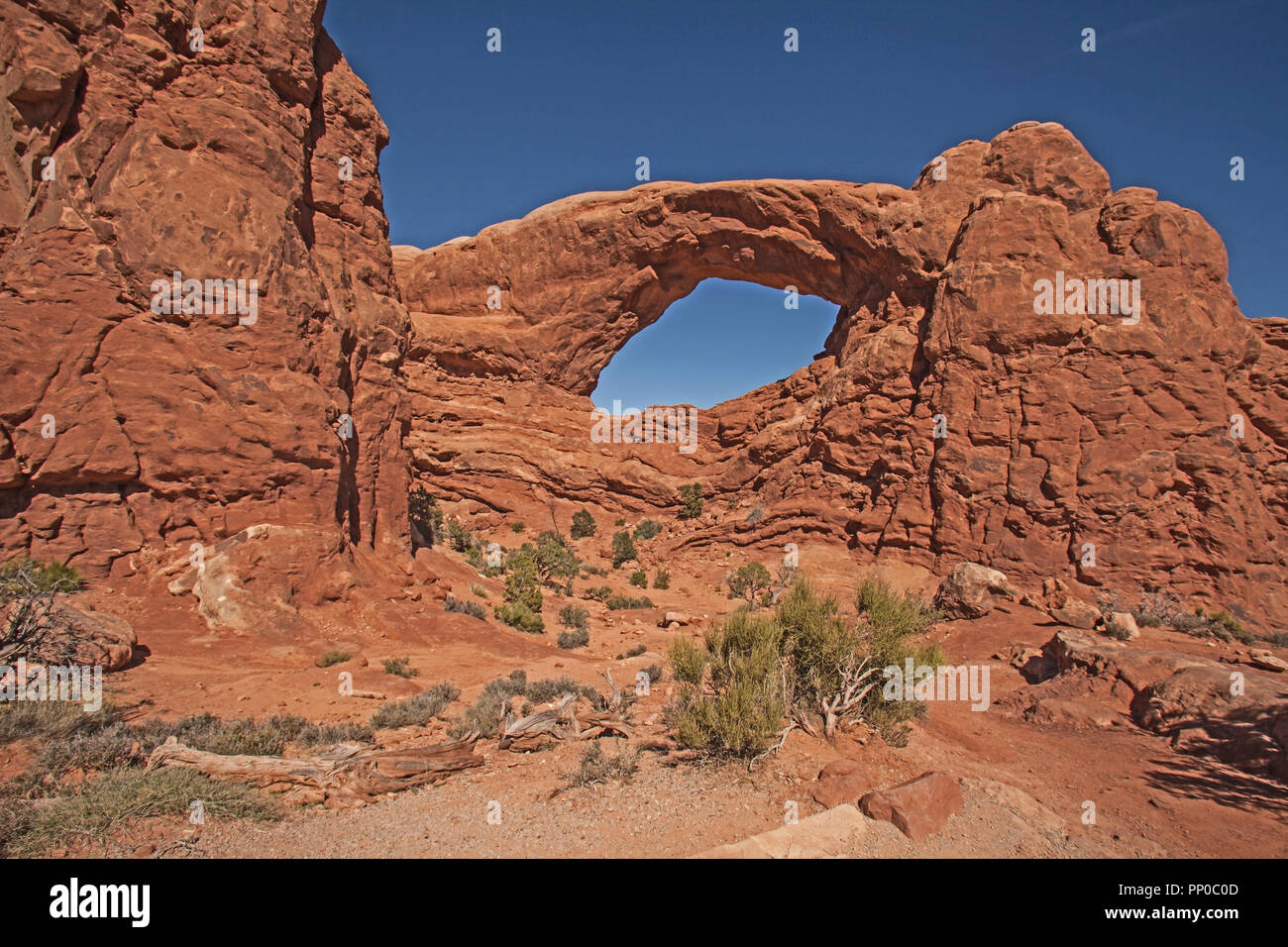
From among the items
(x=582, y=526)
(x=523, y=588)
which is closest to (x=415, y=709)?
(x=523, y=588)

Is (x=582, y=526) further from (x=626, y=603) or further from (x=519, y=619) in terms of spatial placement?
(x=519, y=619)

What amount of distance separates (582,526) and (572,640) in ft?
40.4

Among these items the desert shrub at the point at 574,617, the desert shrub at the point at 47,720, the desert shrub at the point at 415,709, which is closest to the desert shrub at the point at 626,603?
the desert shrub at the point at 574,617

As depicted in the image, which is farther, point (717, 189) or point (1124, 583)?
point (717, 189)

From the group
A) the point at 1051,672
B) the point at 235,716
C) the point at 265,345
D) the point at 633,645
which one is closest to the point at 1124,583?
the point at 1051,672

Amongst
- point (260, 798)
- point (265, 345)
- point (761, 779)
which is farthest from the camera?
point (265, 345)

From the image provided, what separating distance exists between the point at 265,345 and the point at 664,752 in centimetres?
970

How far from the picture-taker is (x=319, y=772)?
5766 millimetres

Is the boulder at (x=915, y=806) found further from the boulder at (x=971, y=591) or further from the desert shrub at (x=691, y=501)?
the desert shrub at (x=691, y=501)

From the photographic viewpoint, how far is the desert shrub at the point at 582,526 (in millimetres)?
25812

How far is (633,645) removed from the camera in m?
13.5

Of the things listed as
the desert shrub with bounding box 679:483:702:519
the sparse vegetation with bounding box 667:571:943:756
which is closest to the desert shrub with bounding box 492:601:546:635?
the sparse vegetation with bounding box 667:571:943:756

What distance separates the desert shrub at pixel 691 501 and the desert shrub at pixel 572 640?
11.9 meters
